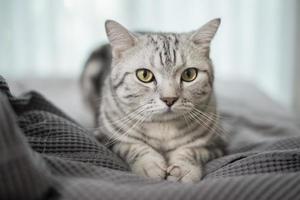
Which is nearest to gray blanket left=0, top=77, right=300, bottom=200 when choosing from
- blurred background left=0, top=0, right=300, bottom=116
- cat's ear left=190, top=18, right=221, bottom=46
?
cat's ear left=190, top=18, right=221, bottom=46

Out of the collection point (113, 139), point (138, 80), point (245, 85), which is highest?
point (138, 80)

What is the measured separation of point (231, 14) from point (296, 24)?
0.55 metres

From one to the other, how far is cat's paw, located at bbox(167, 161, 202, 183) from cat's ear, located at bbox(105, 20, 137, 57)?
1.35ft

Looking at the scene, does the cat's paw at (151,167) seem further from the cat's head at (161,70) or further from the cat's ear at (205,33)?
the cat's ear at (205,33)

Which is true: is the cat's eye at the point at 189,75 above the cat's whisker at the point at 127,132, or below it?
above

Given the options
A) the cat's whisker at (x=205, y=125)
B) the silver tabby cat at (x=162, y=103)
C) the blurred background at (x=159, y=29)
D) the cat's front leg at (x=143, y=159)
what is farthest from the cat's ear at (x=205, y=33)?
the blurred background at (x=159, y=29)

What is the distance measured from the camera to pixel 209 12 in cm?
293

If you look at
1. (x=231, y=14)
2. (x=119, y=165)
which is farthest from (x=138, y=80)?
(x=231, y=14)

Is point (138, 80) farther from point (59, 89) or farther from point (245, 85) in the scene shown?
point (245, 85)

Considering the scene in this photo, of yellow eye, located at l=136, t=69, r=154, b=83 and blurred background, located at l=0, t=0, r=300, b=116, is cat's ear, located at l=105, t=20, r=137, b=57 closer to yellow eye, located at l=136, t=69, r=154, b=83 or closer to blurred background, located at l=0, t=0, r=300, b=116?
yellow eye, located at l=136, t=69, r=154, b=83

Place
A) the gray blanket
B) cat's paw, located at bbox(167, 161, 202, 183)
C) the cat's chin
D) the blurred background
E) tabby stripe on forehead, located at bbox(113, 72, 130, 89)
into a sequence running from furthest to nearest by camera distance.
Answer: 1. the blurred background
2. tabby stripe on forehead, located at bbox(113, 72, 130, 89)
3. the cat's chin
4. cat's paw, located at bbox(167, 161, 202, 183)
5. the gray blanket

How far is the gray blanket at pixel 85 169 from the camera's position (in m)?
0.69

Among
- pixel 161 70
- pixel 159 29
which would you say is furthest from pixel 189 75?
pixel 159 29

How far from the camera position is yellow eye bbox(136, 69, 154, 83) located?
1.12 m
